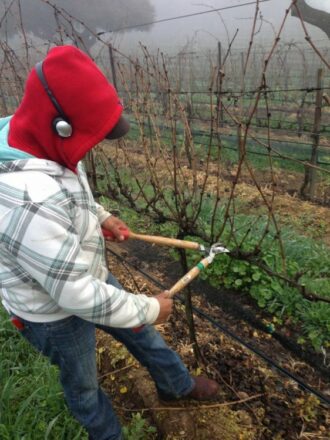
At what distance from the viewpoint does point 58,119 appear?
1.00 m

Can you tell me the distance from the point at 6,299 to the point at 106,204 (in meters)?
3.01

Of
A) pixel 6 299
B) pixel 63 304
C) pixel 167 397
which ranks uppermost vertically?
pixel 63 304

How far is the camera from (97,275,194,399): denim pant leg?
153 centimetres

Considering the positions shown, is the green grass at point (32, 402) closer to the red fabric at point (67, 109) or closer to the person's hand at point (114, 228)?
the person's hand at point (114, 228)

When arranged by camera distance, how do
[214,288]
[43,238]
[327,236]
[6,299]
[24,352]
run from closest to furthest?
[43,238], [6,299], [24,352], [214,288], [327,236]

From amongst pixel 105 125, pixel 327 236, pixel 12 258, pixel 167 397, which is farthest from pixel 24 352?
pixel 327 236

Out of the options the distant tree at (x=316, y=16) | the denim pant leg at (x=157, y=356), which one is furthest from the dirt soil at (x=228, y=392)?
the distant tree at (x=316, y=16)

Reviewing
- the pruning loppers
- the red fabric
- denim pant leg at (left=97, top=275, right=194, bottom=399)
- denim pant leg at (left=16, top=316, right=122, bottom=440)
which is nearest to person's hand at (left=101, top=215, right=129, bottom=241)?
the pruning loppers

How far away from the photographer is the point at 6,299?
4.24ft

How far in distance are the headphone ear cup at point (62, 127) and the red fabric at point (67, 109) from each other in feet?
0.05

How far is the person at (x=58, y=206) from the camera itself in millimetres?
973

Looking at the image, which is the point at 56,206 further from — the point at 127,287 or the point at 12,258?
the point at 127,287

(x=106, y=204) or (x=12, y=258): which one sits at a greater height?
(x=12, y=258)

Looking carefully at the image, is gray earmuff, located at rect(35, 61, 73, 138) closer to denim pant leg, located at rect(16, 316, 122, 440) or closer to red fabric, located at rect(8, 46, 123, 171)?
red fabric, located at rect(8, 46, 123, 171)
